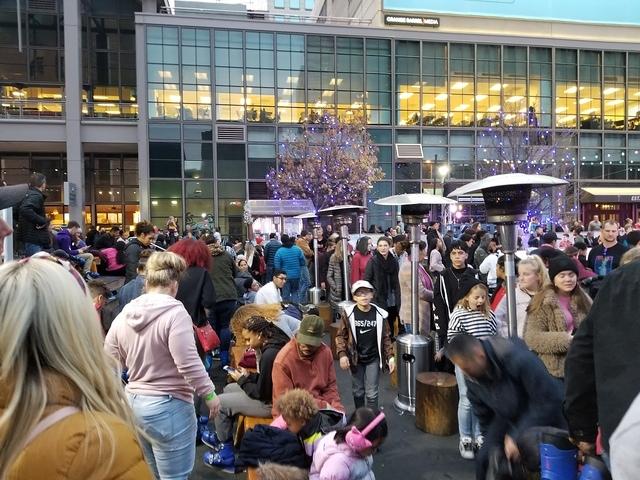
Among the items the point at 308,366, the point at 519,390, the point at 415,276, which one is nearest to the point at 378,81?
the point at 415,276

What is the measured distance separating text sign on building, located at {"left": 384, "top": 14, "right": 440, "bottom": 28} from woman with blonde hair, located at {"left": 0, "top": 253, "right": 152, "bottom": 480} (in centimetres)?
4134

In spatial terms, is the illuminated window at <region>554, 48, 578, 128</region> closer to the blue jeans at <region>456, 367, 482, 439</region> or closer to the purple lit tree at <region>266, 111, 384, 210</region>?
the purple lit tree at <region>266, 111, 384, 210</region>

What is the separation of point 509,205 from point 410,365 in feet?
8.98

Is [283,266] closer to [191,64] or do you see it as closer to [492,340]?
[492,340]

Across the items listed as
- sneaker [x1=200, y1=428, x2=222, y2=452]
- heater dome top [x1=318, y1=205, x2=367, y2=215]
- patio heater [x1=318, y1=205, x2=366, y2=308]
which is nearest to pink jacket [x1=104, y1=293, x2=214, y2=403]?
sneaker [x1=200, y1=428, x2=222, y2=452]

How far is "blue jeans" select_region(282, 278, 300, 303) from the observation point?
11.2 meters

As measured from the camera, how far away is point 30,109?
32219 mm

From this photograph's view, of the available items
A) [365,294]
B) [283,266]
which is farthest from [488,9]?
[365,294]

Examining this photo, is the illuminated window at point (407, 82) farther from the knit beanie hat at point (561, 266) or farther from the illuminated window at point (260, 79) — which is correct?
the knit beanie hat at point (561, 266)

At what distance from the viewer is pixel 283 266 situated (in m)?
11.0

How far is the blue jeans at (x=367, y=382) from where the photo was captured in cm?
550

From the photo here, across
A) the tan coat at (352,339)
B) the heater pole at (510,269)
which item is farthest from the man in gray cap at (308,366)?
the heater pole at (510,269)

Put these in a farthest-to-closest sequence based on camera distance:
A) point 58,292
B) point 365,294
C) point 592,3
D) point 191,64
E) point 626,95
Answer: point 592,3
point 626,95
point 191,64
point 365,294
point 58,292

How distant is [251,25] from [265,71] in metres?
3.41
